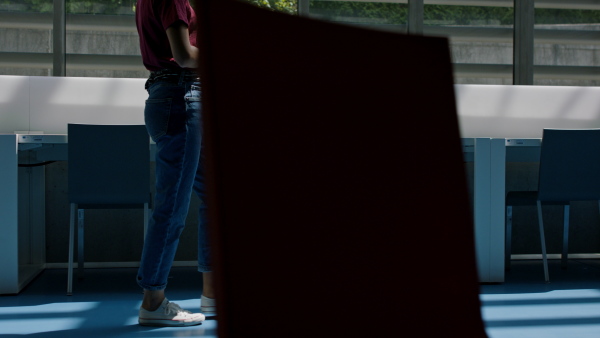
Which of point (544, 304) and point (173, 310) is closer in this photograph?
point (173, 310)

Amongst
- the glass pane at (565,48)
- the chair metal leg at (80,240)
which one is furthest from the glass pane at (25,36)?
the glass pane at (565,48)

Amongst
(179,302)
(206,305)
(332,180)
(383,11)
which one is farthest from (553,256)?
(332,180)

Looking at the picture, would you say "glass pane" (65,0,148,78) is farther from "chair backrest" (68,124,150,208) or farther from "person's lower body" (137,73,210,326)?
"person's lower body" (137,73,210,326)

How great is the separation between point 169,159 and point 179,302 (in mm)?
926

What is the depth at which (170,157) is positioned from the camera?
2059mm

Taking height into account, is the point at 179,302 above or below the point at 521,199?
below

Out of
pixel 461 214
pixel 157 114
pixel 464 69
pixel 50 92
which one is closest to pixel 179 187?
pixel 157 114

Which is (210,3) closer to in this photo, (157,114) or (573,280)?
(157,114)

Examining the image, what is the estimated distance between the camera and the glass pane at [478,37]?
5375mm

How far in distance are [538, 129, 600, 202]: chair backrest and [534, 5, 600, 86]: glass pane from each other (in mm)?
2345

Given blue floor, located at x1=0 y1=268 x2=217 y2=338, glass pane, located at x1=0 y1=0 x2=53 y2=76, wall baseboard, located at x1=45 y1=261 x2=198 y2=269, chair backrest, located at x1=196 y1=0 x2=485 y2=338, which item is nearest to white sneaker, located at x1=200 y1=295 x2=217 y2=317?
blue floor, located at x1=0 y1=268 x2=217 y2=338

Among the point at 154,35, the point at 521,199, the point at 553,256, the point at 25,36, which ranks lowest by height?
the point at 553,256

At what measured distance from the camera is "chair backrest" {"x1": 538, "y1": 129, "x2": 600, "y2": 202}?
128 inches

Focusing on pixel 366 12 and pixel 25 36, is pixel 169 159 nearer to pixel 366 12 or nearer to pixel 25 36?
pixel 25 36
